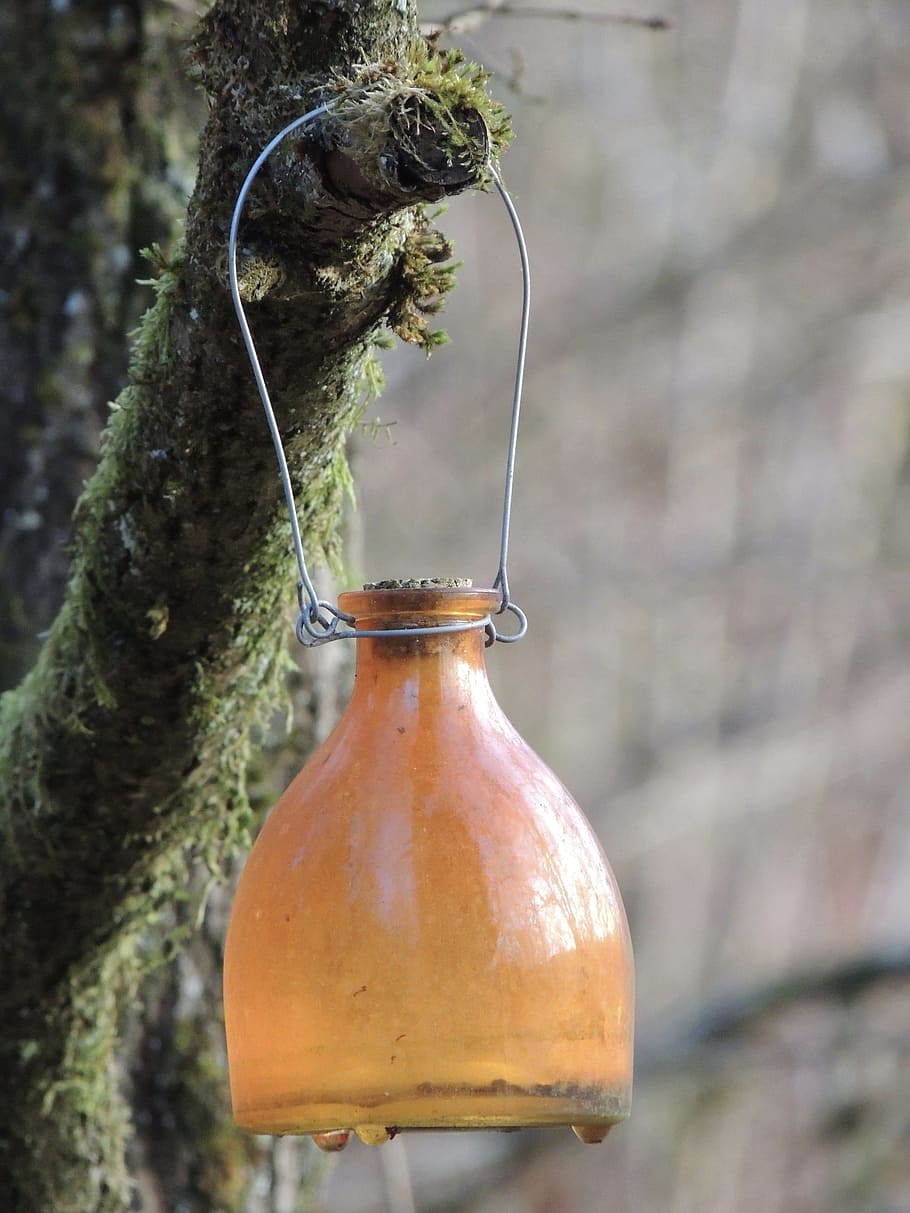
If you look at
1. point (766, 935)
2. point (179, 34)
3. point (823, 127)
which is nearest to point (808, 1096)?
point (766, 935)

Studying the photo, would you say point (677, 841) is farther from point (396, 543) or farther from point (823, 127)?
point (823, 127)

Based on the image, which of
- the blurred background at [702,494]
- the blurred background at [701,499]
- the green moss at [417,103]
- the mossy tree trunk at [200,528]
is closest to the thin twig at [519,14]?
the mossy tree trunk at [200,528]

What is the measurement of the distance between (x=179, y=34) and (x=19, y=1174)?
167 cm

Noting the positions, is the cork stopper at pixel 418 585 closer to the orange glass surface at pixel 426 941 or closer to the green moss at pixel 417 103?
the orange glass surface at pixel 426 941

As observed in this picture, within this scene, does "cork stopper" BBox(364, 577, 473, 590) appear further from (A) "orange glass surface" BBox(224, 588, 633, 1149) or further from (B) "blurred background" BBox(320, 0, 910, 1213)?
(B) "blurred background" BBox(320, 0, 910, 1213)

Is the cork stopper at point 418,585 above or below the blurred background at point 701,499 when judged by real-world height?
above

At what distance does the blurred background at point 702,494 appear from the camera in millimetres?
7781

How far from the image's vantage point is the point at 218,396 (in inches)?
59.6

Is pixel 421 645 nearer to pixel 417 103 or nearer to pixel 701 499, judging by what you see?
pixel 417 103

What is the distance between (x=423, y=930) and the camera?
1239mm

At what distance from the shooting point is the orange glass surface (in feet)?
4.03

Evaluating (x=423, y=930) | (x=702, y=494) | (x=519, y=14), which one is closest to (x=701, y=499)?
(x=702, y=494)

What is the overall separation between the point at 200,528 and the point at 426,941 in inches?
20.8

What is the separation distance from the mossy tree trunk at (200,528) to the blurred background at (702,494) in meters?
5.41
